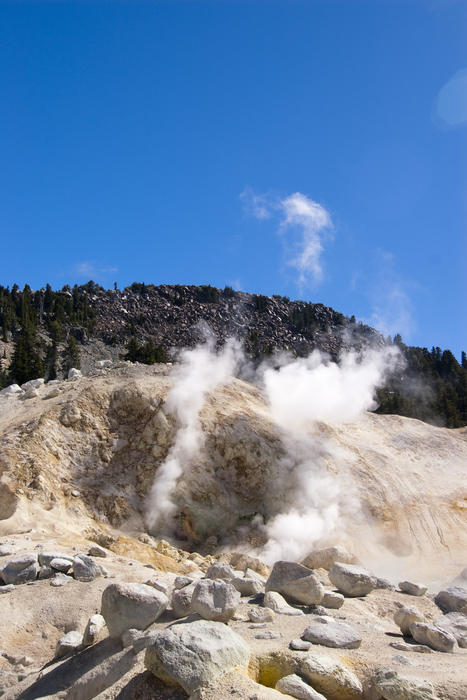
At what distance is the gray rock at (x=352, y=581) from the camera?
10023mm

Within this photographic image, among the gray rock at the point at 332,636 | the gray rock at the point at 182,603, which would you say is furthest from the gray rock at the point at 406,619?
the gray rock at the point at 182,603

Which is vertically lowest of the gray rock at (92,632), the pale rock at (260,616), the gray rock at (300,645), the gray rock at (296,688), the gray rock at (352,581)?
the gray rock at (92,632)

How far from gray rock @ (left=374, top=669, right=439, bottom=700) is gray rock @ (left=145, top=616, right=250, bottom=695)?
4.37ft

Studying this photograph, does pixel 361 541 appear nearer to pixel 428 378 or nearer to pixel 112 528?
pixel 112 528

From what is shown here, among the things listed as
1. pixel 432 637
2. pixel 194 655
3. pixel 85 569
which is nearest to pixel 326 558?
pixel 432 637

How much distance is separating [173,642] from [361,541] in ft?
45.5

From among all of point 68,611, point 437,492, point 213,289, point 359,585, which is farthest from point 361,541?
point 213,289

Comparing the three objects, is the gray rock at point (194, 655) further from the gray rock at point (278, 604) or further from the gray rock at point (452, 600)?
the gray rock at point (452, 600)

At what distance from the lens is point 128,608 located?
246 inches

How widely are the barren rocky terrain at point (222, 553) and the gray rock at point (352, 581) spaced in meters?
0.04

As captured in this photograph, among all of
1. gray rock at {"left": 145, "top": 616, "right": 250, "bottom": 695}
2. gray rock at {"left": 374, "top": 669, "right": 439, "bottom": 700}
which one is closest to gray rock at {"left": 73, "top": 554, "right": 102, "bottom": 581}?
gray rock at {"left": 145, "top": 616, "right": 250, "bottom": 695}

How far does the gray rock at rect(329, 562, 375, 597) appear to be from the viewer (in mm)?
10023

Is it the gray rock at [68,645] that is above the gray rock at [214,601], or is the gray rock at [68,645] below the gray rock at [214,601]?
below

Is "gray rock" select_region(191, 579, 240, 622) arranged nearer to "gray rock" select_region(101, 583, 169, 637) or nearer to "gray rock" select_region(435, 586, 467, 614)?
"gray rock" select_region(101, 583, 169, 637)
